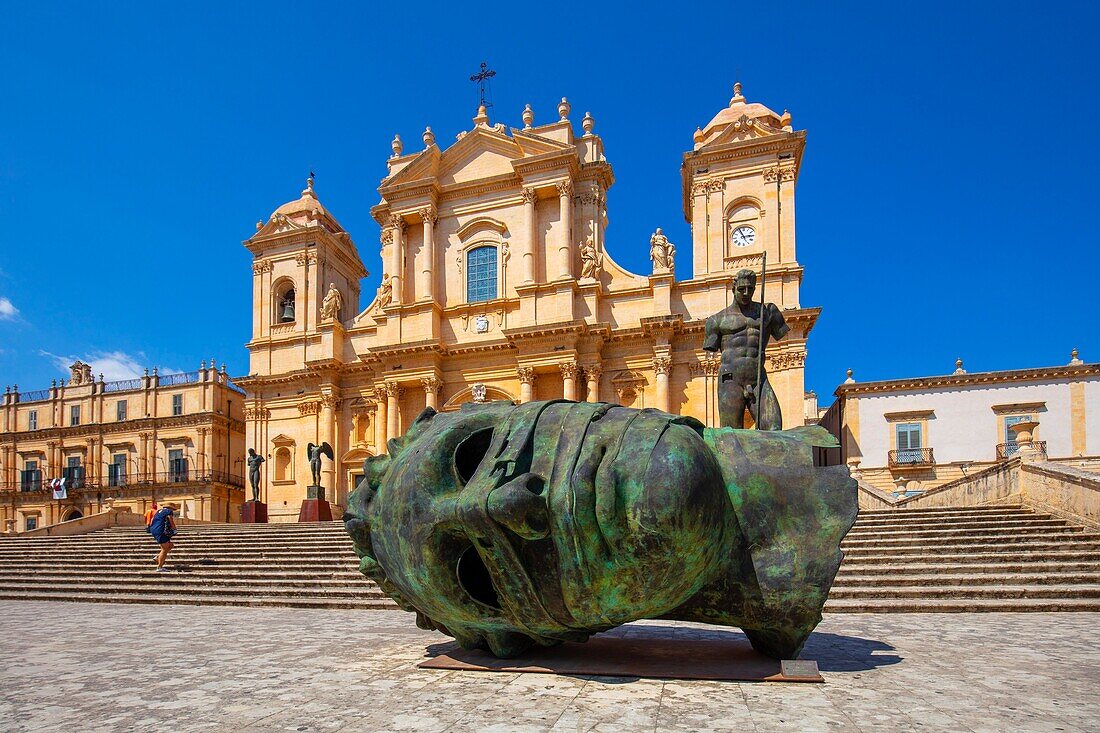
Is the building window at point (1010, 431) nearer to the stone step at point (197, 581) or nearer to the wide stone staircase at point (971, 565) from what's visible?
the wide stone staircase at point (971, 565)

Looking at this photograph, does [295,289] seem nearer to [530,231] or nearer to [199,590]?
[530,231]

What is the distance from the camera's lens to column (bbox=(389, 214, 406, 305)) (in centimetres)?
3045

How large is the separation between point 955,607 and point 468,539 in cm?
696

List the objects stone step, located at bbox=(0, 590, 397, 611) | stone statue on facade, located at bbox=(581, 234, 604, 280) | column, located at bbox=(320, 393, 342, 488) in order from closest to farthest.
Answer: stone step, located at bbox=(0, 590, 397, 611)
stone statue on facade, located at bbox=(581, 234, 604, 280)
column, located at bbox=(320, 393, 342, 488)

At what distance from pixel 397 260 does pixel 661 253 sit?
37.5 ft

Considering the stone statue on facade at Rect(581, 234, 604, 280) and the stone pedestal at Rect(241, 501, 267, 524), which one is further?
the stone statue on facade at Rect(581, 234, 604, 280)

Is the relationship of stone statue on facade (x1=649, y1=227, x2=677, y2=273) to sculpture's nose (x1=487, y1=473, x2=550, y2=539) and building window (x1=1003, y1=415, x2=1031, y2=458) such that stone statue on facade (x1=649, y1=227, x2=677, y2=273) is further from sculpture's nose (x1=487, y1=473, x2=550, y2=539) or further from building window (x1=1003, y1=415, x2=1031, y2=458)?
sculpture's nose (x1=487, y1=473, x2=550, y2=539)

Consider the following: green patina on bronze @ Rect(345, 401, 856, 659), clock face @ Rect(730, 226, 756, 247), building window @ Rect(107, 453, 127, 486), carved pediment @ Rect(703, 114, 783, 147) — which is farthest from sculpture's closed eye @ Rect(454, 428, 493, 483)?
building window @ Rect(107, 453, 127, 486)

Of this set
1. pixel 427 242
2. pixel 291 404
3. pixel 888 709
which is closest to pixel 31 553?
pixel 291 404

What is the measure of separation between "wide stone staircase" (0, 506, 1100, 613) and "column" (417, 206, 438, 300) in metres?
15.0

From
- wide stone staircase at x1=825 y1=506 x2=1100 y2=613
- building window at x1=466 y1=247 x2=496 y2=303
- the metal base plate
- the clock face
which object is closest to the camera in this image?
the metal base plate

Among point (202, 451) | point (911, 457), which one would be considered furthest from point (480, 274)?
point (202, 451)

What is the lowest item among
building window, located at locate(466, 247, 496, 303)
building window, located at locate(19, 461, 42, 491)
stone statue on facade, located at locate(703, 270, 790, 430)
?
building window, located at locate(19, 461, 42, 491)

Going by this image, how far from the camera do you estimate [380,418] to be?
29.1m
